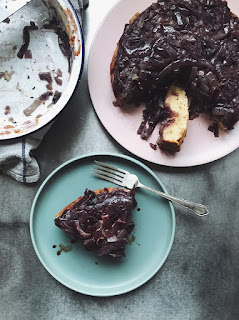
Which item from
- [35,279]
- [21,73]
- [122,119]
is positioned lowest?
[35,279]

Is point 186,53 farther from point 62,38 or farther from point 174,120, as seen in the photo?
point 62,38

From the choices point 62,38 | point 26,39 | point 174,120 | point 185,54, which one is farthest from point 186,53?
point 26,39

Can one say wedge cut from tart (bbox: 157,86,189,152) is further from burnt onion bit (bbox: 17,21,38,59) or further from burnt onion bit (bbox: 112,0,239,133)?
burnt onion bit (bbox: 17,21,38,59)

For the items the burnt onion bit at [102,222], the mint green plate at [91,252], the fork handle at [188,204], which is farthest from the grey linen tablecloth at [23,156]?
the fork handle at [188,204]

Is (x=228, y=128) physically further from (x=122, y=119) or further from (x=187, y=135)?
(x=122, y=119)

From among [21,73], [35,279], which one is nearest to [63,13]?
[21,73]

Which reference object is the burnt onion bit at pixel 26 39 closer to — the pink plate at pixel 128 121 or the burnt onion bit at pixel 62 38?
the burnt onion bit at pixel 62 38

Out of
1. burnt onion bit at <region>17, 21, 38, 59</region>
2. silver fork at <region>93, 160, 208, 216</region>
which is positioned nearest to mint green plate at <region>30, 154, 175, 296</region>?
silver fork at <region>93, 160, 208, 216</region>
